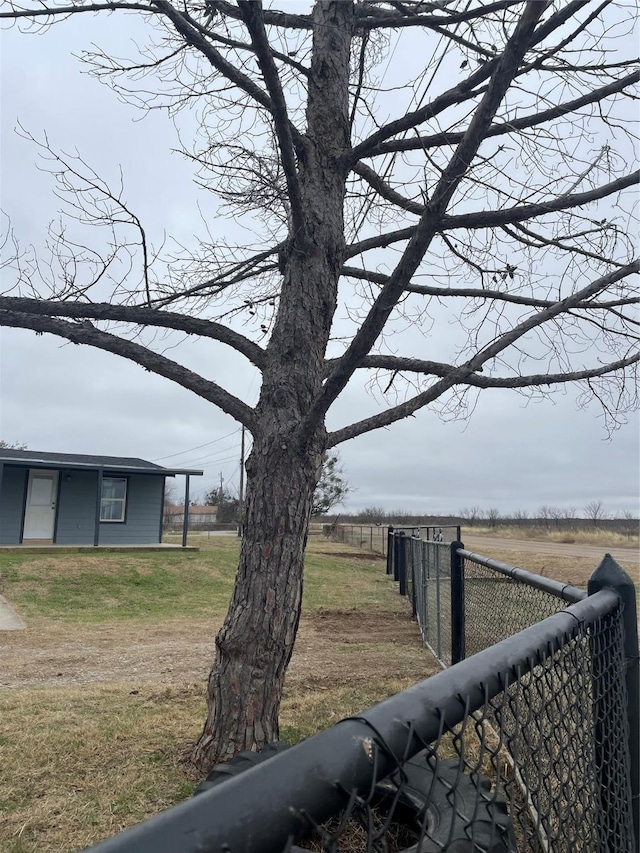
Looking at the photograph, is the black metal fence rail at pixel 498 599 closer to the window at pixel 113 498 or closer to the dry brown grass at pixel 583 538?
the window at pixel 113 498

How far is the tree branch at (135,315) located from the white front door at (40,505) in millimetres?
16054

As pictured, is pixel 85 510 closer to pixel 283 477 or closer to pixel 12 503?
pixel 12 503

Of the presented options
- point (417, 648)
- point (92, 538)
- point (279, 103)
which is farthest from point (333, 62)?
point (92, 538)

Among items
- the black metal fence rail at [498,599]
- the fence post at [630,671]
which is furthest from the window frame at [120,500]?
the fence post at [630,671]

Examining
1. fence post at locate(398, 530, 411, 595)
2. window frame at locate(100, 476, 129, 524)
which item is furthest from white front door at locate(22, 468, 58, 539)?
fence post at locate(398, 530, 411, 595)

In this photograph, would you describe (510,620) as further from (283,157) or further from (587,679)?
(283,157)

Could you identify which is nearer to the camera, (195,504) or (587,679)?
(587,679)

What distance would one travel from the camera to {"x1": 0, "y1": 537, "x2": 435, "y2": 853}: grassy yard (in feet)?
10.8

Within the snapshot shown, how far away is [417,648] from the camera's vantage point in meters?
7.56

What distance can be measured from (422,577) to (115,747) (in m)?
5.28

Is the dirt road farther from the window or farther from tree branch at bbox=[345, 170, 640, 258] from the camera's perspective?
tree branch at bbox=[345, 170, 640, 258]

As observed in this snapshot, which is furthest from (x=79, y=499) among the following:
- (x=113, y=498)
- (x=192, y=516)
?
(x=192, y=516)

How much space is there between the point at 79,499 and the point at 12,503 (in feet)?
6.06

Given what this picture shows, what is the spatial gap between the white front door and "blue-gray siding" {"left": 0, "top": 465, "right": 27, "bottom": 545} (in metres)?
0.20
